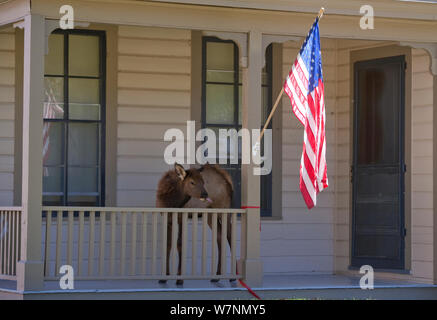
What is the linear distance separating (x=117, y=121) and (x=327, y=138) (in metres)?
2.87

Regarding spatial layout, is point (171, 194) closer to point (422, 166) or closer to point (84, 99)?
point (84, 99)

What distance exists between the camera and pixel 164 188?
9.53 meters

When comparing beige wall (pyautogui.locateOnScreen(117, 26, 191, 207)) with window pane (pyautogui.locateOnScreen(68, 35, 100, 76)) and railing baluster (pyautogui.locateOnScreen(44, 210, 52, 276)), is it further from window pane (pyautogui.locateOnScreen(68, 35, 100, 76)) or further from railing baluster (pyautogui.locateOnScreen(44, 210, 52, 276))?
railing baluster (pyautogui.locateOnScreen(44, 210, 52, 276))

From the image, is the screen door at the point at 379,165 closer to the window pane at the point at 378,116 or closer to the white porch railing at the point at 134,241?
the window pane at the point at 378,116

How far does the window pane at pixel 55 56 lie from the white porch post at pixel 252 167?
8.16 feet

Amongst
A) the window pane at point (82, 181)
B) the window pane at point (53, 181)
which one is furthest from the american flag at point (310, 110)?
the window pane at point (53, 181)

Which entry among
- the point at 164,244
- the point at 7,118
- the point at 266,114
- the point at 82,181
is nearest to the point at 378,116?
the point at 266,114

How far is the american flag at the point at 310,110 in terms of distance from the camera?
8266 mm

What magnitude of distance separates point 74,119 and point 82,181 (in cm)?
78

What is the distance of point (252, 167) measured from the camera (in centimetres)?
902

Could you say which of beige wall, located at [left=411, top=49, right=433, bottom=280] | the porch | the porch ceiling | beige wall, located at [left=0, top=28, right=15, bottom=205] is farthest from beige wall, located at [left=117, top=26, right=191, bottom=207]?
beige wall, located at [left=411, top=49, right=433, bottom=280]

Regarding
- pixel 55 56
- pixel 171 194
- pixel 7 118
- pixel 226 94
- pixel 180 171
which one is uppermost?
pixel 55 56
